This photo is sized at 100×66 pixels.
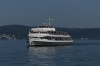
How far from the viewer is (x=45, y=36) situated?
101 metres

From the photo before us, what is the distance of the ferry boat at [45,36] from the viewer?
3885 inches

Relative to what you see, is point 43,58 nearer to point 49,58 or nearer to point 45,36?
point 49,58

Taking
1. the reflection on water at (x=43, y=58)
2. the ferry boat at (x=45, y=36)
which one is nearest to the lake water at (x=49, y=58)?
the reflection on water at (x=43, y=58)

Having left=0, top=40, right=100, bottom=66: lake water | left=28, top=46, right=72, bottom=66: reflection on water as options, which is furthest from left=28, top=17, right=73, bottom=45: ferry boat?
left=28, top=46, right=72, bottom=66: reflection on water

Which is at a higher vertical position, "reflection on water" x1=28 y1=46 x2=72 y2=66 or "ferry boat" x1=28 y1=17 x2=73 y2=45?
"ferry boat" x1=28 y1=17 x2=73 y2=45

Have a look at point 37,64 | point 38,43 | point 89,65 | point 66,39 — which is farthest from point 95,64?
point 66,39

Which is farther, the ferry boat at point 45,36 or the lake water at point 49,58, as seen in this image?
the ferry boat at point 45,36

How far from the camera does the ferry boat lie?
9869 cm

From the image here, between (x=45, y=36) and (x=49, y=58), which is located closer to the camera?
(x=49, y=58)

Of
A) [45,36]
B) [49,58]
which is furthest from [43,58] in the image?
[45,36]

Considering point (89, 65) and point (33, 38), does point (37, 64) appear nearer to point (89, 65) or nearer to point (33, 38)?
point (89, 65)

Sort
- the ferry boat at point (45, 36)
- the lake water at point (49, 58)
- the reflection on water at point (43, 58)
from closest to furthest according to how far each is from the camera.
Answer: the lake water at point (49, 58)
the reflection on water at point (43, 58)
the ferry boat at point (45, 36)

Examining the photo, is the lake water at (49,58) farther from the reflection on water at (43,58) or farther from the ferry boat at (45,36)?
the ferry boat at (45,36)

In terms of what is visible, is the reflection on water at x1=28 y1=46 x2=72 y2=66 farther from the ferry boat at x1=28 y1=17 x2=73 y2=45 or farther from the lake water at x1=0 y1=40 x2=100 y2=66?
the ferry boat at x1=28 y1=17 x2=73 y2=45
